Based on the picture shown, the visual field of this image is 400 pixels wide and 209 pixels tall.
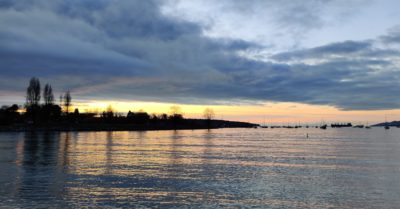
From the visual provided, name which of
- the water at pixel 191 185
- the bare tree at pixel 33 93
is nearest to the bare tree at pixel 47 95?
the bare tree at pixel 33 93

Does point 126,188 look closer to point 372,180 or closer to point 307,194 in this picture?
point 307,194

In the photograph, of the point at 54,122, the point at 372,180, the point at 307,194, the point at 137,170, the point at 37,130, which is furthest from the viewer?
the point at 54,122

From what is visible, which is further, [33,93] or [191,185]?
[33,93]

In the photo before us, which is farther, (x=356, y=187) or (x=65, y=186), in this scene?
(x=356, y=187)

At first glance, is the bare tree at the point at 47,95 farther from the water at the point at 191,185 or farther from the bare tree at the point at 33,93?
the water at the point at 191,185

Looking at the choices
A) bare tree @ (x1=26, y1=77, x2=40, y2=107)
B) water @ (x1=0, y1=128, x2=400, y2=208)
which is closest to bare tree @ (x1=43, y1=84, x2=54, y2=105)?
bare tree @ (x1=26, y1=77, x2=40, y2=107)

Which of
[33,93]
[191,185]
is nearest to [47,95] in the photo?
[33,93]

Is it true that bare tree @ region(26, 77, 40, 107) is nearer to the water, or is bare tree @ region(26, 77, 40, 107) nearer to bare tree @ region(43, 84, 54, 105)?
bare tree @ region(43, 84, 54, 105)

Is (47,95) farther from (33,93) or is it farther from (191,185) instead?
(191,185)

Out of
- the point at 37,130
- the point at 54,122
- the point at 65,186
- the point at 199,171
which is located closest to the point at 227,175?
the point at 199,171

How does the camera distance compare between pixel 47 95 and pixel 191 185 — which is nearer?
pixel 191 185

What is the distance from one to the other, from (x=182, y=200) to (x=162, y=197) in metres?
1.59

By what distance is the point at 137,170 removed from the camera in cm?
3912

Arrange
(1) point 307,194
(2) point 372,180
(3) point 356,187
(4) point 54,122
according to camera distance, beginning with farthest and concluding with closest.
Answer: (4) point 54,122 → (2) point 372,180 → (3) point 356,187 → (1) point 307,194
